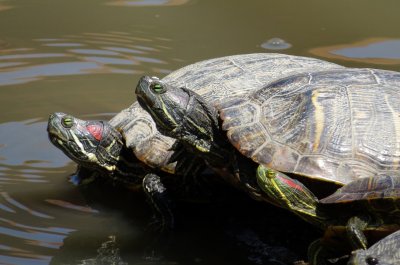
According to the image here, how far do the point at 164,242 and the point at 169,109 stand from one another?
881 mm

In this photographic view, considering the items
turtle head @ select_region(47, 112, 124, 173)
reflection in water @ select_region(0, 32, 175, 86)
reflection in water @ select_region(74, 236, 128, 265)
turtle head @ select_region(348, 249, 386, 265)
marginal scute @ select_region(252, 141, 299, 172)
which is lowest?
reflection in water @ select_region(74, 236, 128, 265)

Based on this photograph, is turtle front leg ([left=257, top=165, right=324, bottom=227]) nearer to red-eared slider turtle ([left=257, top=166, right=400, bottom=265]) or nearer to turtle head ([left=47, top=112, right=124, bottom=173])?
Answer: red-eared slider turtle ([left=257, top=166, right=400, bottom=265])

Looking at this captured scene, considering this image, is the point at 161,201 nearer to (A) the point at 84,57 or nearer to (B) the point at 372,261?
(B) the point at 372,261

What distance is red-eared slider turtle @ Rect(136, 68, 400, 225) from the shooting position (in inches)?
189

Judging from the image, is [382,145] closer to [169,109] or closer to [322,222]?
[322,222]

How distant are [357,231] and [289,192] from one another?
0.47m

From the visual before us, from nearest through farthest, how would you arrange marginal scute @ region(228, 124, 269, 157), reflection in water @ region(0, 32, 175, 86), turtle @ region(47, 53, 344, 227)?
marginal scute @ region(228, 124, 269, 157), turtle @ region(47, 53, 344, 227), reflection in water @ region(0, 32, 175, 86)

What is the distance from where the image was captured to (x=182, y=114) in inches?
211

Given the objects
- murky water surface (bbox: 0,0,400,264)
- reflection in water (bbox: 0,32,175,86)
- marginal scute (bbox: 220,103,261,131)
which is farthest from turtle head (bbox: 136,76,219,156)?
reflection in water (bbox: 0,32,175,86)

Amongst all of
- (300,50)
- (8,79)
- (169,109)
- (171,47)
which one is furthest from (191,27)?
(169,109)

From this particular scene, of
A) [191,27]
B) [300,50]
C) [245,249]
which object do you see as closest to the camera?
[245,249]

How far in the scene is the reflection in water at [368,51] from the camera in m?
8.75

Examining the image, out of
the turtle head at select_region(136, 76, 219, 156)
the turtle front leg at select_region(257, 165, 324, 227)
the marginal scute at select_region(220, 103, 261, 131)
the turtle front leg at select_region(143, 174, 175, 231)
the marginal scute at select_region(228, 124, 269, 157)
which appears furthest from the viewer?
the turtle front leg at select_region(143, 174, 175, 231)

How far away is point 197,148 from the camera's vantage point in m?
5.30
